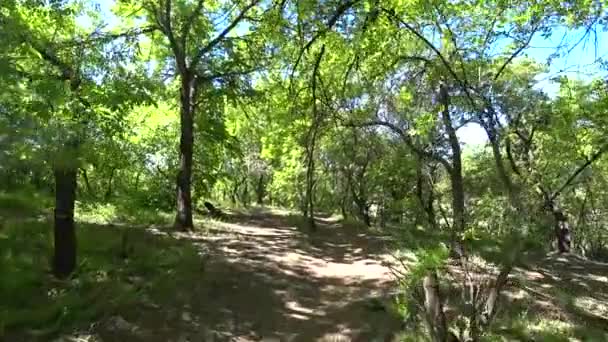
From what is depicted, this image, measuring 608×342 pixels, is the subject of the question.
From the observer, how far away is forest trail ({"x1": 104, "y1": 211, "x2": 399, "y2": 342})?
7.53m

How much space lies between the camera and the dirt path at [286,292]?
7.65m

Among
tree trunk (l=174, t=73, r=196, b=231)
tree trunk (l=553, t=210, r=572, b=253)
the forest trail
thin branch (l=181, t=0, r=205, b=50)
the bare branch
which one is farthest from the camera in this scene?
tree trunk (l=553, t=210, r=572, b=253)

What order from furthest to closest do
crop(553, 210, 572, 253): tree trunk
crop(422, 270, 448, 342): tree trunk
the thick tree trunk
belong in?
1. crop(553, 210, 572, 253): tree trunk
2. the thick tree trunk
3. crop(422, 270, 448, 342): tree trunk

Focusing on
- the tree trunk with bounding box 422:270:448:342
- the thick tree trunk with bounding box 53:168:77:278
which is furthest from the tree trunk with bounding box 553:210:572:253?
the thick tree trunk with bounding box 53:168:77:278

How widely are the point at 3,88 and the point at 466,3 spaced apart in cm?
803

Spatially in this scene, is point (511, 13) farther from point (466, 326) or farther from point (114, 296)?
point (114, 296)

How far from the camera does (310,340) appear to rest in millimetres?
7430

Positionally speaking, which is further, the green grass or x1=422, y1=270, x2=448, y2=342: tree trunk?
the green grass

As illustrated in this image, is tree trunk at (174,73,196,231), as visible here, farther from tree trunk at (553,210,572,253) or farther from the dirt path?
tree trunk at (553,210,572,253)

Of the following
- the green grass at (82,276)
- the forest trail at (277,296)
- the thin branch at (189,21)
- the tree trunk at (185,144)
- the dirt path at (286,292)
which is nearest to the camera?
the green grass at (82,276)

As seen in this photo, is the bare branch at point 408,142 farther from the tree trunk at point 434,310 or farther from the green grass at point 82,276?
the tree trunk at point 434,310

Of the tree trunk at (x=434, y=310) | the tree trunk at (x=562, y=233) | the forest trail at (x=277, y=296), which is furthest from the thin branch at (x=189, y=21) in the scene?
the tree trunk at (x=562, y=233)

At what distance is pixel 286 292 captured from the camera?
9328 mm

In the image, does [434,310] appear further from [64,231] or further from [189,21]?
[189,21]
